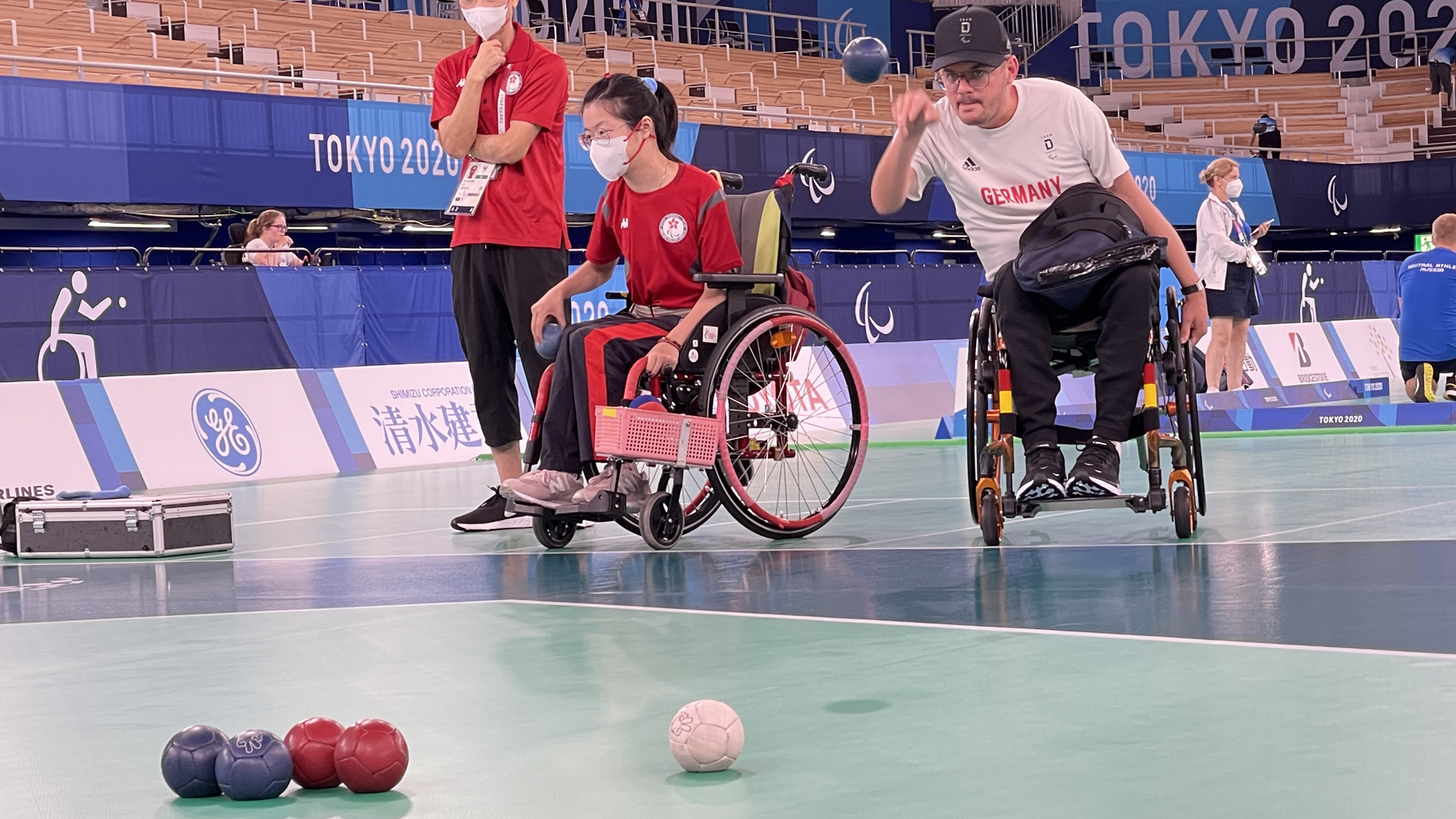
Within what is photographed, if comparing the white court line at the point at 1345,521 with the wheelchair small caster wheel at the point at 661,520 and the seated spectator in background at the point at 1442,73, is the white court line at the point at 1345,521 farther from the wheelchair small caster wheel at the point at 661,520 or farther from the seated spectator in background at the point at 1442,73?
the seated spectator in background at the point at 1442,73

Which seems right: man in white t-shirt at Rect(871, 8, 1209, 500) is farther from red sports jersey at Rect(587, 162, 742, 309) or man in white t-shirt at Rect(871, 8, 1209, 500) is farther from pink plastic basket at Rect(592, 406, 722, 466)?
pink plastic basket at Rect(592, 406, 722, 466)

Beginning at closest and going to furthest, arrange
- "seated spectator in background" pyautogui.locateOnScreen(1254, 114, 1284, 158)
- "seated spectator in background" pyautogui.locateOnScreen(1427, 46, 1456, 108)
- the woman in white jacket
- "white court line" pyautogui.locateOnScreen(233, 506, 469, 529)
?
"white court line" pyautogui.locateOnScreen(233, 506, 469, 529) → the woman in white jacket → "seated spectator in background" pyautogui.locateOnScreen(1254, 114, 1284, 158) → "seated spectator in background" pyautogui.locateOnScreen(1427, 46, 1456, 108)

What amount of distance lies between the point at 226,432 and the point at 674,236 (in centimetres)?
525

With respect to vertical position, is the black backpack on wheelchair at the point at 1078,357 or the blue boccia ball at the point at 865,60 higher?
the blue boccia ball at the point at 865,60

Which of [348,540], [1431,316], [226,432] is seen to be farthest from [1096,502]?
[1431,316]

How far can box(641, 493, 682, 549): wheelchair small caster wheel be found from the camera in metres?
4.93

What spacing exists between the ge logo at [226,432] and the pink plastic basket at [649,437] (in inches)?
206

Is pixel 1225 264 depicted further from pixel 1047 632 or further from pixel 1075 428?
pixel 1047 632

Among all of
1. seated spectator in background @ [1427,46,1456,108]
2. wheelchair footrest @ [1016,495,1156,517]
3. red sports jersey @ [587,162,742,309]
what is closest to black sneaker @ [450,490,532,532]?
red sports jersey @ [587,162,742,309]

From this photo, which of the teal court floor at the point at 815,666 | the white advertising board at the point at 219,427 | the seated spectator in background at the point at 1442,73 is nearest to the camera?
the teal court floor at the point at 815,666

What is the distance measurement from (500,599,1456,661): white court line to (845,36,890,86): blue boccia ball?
397 cm

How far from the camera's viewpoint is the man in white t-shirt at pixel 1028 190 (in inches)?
177

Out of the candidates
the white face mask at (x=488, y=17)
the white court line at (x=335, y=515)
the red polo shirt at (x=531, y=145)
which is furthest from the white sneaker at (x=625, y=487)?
the white court line at (x=335, y=515)

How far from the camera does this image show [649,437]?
4.76 meters
